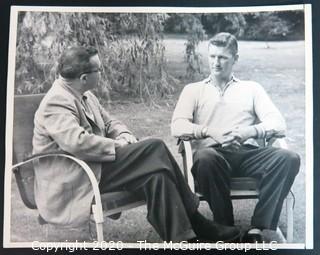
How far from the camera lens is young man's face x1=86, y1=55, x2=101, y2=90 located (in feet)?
2.63

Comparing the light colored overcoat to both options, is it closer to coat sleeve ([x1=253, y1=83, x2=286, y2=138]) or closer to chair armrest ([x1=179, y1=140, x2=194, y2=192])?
chair armrest ([x1=179, y1=140, x2=194, y2=192])

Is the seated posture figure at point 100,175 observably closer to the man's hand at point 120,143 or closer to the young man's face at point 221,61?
the man's hand at point 120,143

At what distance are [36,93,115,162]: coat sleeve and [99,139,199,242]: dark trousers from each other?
0.03 meters

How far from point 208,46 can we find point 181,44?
Result: 5 centimetres

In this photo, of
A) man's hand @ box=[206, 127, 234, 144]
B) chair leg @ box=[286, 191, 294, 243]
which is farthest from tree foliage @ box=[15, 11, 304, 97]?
chair leg @ box=[286, 191, 294, 243]

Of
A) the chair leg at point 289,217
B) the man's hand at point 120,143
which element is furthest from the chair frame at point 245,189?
the man's hand at point 120,143

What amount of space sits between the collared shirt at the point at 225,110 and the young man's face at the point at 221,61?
0.02 metres

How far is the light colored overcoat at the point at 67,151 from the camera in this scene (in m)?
0.78

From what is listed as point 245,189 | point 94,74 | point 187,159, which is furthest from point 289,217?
point 94,74

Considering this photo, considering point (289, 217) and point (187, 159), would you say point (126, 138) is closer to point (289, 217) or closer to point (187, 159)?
point (187, 159)

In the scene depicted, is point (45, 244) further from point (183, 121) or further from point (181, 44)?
point (181, 44)

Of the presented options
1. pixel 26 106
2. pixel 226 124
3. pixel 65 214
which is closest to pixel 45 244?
pixel 65 214

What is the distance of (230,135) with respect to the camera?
794 millimetres

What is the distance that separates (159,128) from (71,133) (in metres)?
0.15
